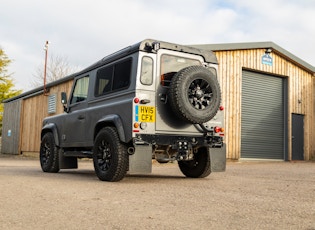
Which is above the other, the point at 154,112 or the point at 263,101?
the point at 263,101

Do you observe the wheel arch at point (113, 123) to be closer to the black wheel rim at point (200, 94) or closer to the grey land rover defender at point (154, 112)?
the grey land rover defender at point (154, 112)

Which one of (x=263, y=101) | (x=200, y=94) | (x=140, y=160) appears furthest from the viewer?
(x=263, y=101)

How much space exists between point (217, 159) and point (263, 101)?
36.8 feet

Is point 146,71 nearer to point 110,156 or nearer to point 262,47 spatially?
point 110,156

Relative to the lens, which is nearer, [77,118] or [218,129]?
[218,129]

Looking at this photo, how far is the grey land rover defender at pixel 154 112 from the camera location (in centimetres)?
652

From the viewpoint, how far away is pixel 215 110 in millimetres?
6895

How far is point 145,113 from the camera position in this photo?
6.59 meters

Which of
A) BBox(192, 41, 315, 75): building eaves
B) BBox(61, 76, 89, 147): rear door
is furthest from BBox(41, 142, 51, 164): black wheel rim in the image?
BBox(192, 41, 315, 75): building eaves

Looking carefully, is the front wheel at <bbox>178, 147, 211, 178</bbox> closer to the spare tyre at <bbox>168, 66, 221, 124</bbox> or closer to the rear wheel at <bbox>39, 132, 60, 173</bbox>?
the spare tyre at <bbox>168, 66, 221, 124</bbox>

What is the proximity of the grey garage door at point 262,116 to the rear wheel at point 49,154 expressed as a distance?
31.3 ft

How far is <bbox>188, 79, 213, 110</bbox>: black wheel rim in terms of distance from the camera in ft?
22.1

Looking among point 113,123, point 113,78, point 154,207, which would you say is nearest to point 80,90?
point 113,78

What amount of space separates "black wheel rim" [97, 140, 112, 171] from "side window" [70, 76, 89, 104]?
1.61 m
